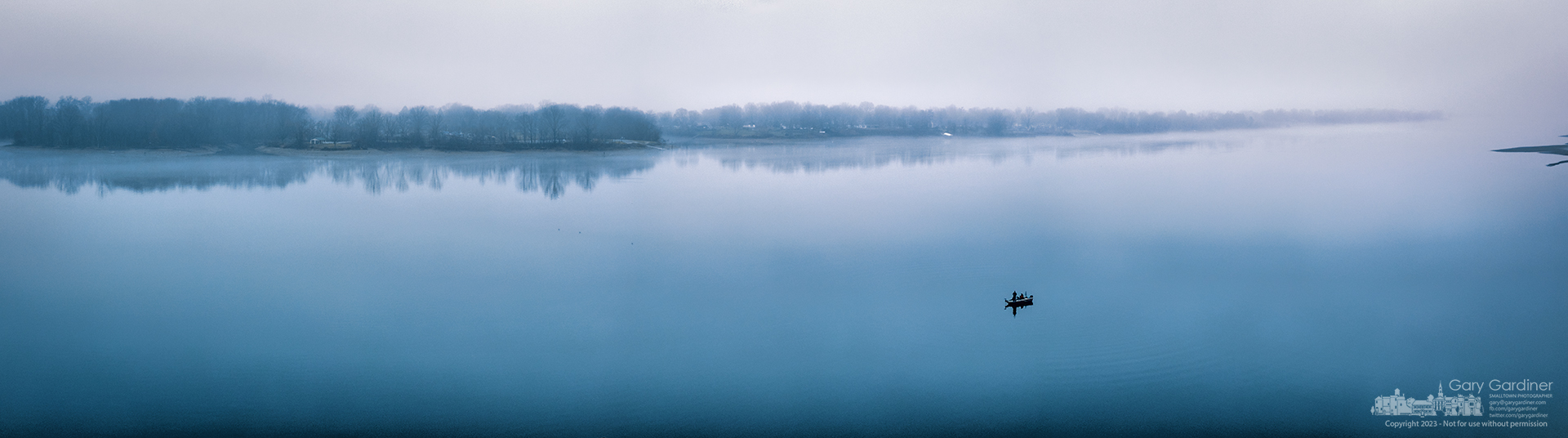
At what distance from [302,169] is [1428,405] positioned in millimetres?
14363

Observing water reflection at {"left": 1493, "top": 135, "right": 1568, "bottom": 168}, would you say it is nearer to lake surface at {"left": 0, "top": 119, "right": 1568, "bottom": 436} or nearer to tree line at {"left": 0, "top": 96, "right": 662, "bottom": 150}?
lake surface at {"left": 0, "top": 119, "right": 1568, "bottom": 436}

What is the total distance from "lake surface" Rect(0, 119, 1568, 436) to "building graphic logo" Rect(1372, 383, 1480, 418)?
0.19 feet

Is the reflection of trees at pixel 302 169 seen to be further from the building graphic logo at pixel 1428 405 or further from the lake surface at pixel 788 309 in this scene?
the building graphic logo at pixel 1428 405

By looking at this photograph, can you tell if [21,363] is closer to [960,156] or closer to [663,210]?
[663,210]

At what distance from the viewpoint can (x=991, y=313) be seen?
4492 mm

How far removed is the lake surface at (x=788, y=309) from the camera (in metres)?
3.25

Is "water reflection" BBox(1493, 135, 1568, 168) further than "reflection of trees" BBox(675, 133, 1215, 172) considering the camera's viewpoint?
No

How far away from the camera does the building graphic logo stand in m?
3.38

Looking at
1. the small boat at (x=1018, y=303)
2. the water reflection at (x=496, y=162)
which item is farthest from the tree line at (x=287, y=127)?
the small boat at (x=1018, y=303)

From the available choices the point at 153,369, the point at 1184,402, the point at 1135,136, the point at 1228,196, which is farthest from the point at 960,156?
the point at 153,369

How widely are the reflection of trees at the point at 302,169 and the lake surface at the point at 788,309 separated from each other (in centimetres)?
12

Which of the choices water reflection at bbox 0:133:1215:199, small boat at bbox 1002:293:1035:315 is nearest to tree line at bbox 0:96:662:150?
water reflection at bbox 0:133:1215:199

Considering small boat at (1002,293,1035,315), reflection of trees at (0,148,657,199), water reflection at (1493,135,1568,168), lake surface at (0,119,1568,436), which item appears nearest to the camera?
lake surface at (0,119,1568,436)

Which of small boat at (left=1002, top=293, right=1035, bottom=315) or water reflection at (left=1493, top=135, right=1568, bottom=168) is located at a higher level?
water reflection at (left=1493, top=135, right=1568, bottom=168)
